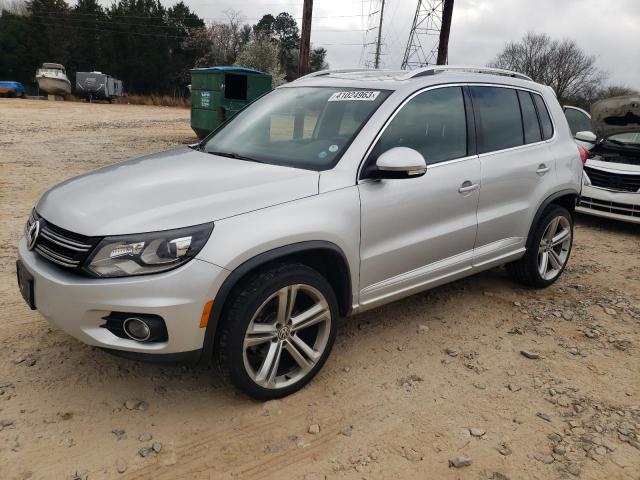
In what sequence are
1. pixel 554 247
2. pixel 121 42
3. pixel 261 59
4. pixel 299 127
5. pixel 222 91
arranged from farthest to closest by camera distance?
pixel 121 42 < pixel 261 59 < pixel 222 91 < pixel 554 247 < pixel 299 127

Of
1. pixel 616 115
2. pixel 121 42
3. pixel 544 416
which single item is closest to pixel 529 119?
pixel 544 416

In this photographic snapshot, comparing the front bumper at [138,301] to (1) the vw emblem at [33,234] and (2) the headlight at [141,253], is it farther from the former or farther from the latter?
(1) the vw emblem at [33,234]

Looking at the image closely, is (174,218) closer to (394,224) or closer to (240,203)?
(240,203)

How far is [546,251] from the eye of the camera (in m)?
4.58

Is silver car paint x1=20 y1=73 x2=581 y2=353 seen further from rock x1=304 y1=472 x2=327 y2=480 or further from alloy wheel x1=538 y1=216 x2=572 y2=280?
rock x1=304 y1=472 x2=327 y2=480

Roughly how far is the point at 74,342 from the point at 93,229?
1.28 metres

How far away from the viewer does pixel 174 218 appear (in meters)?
2.50

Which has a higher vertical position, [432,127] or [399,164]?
[432,127]

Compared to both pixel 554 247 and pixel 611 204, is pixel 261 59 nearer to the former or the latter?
pixel 611 204

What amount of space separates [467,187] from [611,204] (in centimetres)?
462

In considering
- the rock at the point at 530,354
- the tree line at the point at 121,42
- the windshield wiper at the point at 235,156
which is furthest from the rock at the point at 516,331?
the tree line at the point at 121,42

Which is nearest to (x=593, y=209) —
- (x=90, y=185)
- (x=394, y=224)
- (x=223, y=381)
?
(x=394, y=224)

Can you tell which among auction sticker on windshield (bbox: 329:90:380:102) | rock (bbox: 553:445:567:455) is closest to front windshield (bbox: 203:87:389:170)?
auction sticker on windshield (bbox: 329:90:380:102)

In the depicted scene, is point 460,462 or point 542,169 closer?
point 460,462
